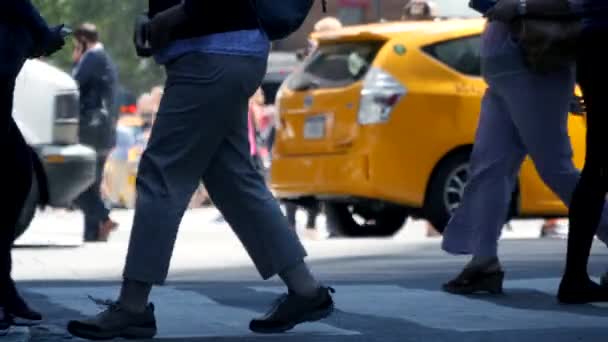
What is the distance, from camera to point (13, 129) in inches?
279

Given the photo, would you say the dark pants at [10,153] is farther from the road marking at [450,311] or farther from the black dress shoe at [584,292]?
the black dress shoe at [584,292]

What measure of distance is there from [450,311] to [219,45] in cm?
163

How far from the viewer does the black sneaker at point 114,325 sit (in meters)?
6.55

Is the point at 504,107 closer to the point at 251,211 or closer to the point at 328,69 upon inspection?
the point at 251,211

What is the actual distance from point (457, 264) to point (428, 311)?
3.24 m

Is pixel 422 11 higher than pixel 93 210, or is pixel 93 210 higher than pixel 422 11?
pixel 422 11

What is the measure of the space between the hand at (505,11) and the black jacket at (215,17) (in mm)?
1624

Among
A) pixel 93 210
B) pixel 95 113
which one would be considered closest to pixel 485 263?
pixel 93 210

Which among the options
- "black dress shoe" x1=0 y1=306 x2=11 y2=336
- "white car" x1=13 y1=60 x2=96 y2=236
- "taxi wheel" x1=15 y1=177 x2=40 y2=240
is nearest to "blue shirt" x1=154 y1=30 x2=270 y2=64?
"black dress shoe" x1=0 y1=306 x2=11 y2=336

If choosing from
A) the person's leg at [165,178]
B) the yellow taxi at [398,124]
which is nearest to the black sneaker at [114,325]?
the person's leg at [165,178]

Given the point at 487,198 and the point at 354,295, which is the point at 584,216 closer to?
the point at 487,198

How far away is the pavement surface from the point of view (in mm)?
6871

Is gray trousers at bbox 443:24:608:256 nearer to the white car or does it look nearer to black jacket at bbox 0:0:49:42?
black jacket at bbox 0:0:49:42

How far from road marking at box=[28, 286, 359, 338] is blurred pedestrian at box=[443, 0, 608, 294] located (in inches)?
42.4
